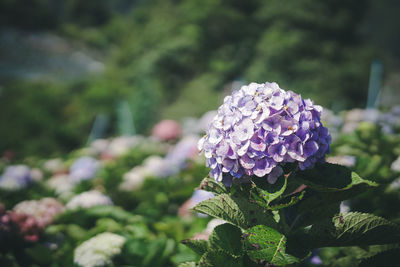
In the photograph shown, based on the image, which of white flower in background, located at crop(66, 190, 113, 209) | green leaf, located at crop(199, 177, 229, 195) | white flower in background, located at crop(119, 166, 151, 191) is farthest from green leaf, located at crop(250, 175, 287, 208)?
white flower in background, located at crop(119, 166, 151, 191)

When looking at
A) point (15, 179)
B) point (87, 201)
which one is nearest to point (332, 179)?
point (87, 201)

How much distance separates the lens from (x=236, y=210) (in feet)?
3.61

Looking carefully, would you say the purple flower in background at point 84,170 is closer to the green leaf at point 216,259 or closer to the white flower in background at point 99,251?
the white flower in background at point 99,251

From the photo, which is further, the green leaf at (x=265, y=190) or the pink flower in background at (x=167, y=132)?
the pink flower in background at (x=167, y=132)

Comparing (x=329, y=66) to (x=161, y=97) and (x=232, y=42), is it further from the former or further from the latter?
(x=161, y=97)

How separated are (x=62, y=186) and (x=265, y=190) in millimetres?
2362

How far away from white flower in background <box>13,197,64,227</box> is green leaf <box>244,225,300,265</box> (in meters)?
1.52

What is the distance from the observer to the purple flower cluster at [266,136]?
100 centimetres

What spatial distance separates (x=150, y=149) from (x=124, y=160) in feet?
1.55

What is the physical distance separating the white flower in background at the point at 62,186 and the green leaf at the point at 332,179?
2153 mm

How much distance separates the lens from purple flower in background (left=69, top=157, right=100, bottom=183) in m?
3.03

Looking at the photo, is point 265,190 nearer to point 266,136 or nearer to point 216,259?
point 266,136

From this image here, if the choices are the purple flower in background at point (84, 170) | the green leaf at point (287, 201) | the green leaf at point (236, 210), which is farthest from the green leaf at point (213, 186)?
the purple flower in background at point (84, 170)

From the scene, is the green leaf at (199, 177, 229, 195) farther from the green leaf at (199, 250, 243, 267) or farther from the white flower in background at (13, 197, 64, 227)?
the white flower in background at (13, 197, 64, 227)
